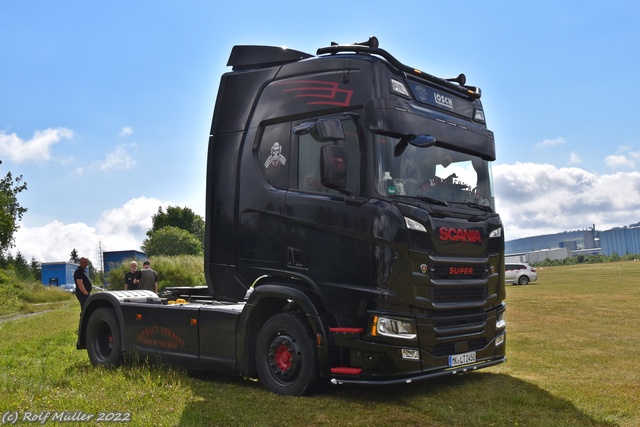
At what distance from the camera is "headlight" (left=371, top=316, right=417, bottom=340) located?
7332 millimetres

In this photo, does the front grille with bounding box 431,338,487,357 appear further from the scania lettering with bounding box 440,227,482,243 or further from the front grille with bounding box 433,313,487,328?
the scania lettering with bounding box 440,227,482,243

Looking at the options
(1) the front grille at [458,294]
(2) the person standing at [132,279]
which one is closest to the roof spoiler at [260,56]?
(1) the front grille at [458,294]

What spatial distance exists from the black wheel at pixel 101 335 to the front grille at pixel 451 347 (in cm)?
508

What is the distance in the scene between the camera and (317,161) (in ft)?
26.0

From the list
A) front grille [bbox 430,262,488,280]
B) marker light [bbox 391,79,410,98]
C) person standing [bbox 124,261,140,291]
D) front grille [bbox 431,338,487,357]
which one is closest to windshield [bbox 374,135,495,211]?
marker light [bbox 391,79,410,98]

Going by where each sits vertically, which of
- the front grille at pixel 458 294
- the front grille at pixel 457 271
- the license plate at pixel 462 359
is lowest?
the license plate at pixel 462 359

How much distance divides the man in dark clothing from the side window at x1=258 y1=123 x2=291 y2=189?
26.6 feet

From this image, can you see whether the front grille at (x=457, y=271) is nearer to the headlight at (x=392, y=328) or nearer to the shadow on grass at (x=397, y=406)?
the headlight at (x=392, y=328)

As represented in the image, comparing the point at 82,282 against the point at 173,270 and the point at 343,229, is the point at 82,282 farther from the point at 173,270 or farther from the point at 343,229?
the point at 173,270

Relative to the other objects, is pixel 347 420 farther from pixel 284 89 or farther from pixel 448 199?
pixel 284 89

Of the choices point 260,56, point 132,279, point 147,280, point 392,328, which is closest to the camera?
point 392,328

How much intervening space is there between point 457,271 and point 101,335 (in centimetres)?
588

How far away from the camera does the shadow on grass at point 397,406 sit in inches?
265

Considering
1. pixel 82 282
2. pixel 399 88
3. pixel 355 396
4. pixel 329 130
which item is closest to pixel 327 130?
pixel 329 130
